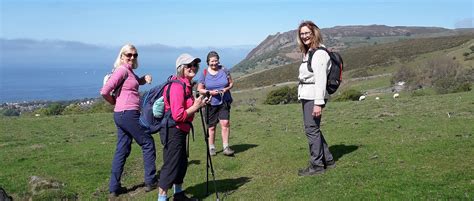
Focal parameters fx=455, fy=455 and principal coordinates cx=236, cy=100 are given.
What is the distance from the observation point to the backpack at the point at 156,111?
7812mm

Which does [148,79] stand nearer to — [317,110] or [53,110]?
[317,110]

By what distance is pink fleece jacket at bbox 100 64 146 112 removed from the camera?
8.89 m

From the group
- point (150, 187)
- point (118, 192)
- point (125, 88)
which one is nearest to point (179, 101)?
point (125, 88)

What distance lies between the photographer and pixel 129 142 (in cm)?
965

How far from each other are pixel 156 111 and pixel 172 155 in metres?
0.82

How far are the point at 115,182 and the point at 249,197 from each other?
2.98 m

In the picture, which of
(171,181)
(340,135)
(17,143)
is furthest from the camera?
(17,143)

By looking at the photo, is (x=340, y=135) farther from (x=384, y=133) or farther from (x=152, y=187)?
(x=152, y=187)

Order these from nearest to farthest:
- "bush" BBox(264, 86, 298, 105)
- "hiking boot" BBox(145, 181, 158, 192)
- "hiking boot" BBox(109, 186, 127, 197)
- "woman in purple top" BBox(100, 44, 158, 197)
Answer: "woman in purple top" BBox(100, 44, 158, 197) < "hiking boot" BBox(109, 186, 127, 197) < "hiking boot" BBox(145, 181, 158, 192) < "bush" BBox(264, 86, 298, 105)

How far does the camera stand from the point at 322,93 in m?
8.71

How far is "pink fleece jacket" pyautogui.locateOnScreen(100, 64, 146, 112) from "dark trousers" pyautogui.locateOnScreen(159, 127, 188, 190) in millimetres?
1565

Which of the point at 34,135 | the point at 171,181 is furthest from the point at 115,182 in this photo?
the point at 34,135

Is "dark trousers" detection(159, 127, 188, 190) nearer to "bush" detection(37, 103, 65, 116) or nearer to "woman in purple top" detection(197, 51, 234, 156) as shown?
"woman in purple top" detection(197, 51, 234, 156)

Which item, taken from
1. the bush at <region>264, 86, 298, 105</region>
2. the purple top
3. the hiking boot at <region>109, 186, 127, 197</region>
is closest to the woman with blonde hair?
the purple top
